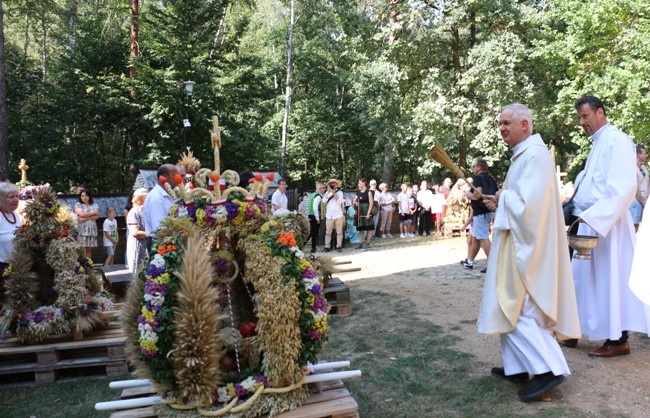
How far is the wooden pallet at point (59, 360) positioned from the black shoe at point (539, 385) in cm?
355

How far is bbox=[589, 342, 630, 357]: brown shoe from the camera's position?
4703 mm

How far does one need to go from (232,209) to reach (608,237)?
352 cm

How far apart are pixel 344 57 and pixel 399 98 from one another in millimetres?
9976

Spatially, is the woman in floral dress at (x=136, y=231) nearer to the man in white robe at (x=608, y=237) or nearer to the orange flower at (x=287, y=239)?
the orange flower at (x=287, y=239)

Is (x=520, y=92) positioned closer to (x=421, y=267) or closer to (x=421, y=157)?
(x=421, y=157)

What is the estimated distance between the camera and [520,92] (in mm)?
19500

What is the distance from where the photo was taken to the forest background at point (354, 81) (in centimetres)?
1814

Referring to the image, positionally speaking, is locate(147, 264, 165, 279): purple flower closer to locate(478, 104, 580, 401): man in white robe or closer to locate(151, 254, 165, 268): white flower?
locate(151, 254, 165, 268): white flower

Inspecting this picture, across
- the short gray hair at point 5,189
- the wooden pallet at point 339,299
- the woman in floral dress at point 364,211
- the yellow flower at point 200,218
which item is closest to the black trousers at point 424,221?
the woman in floral dress at point 364,211

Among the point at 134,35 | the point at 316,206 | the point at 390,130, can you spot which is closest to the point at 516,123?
the point at 316,206

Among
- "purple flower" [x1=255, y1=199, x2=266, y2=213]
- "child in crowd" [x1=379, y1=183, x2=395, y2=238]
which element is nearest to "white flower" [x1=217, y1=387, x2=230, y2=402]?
"purple flower" [x1=255, y1=199, x2=266, y2=213]

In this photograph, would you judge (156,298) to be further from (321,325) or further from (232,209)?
(321,325)

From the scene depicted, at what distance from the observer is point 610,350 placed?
4715mm

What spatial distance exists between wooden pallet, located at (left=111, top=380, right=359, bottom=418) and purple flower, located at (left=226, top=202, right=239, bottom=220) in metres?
1.27
